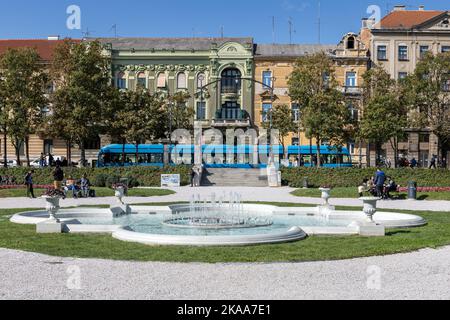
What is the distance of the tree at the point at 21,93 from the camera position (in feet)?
154

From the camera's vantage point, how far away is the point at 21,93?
157 ft

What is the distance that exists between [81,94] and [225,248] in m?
34.4

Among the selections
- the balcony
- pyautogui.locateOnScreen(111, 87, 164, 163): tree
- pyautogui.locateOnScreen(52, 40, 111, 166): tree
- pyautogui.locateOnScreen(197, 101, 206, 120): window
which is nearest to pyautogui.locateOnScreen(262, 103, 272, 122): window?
the balcony

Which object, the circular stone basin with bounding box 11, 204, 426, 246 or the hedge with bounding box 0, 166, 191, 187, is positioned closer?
the circular stone basin with bounding box 11, 204, 426, 246

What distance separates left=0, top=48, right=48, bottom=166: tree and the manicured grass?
31.6 m

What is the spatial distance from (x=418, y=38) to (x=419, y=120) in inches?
835

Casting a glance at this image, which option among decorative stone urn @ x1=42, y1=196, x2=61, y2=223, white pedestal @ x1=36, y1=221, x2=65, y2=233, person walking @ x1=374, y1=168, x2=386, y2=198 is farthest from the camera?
person walking @ x1=374, y1=168, x2=386, y2=198

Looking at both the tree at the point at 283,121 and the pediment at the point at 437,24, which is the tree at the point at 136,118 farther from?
the pediment at the point at 437,24

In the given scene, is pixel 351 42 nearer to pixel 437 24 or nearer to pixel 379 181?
pixel 437 24

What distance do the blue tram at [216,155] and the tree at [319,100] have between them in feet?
19.7

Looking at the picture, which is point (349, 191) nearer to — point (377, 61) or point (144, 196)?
→ point (144, 196)

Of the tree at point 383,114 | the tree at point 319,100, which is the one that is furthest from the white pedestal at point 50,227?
the tree at point 383,114

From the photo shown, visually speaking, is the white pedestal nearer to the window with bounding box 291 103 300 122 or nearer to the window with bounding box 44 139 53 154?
the window with bounding box 291 103 300 122

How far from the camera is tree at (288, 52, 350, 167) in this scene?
4822 cm
